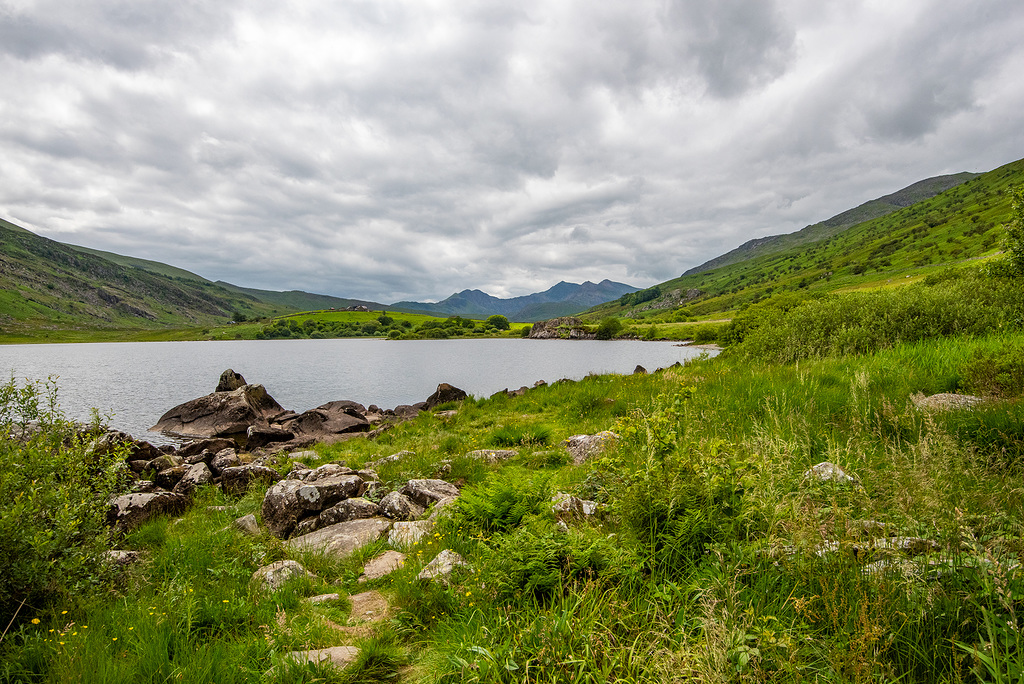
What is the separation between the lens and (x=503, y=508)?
6.14 metres

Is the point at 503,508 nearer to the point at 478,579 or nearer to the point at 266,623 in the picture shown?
the point at 478,579

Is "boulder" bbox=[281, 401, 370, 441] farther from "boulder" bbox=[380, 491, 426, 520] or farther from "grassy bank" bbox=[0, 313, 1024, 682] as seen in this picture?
"grassy bank" bbox=[0, 313, 1024, 682]

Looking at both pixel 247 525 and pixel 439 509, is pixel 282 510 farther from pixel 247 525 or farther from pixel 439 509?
pixel 439 509

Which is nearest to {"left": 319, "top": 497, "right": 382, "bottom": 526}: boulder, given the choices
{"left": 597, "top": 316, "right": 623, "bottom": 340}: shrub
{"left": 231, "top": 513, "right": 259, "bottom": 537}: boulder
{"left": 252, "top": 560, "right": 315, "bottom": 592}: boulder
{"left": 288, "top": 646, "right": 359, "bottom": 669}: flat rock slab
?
{"left": 231, "top": 513, "right": 259, "bottom": 537}: boulder

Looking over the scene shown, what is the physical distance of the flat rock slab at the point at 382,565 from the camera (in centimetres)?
577

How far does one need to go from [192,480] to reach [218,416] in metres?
17.3

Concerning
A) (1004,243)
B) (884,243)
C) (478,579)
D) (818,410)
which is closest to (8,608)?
(478,579)

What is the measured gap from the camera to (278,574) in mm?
5672

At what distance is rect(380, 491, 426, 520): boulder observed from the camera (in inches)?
318

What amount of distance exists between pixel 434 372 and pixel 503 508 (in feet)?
161

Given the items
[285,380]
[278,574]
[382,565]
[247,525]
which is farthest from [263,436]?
[285,380]

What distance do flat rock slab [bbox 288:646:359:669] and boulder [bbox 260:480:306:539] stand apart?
15.5 feet

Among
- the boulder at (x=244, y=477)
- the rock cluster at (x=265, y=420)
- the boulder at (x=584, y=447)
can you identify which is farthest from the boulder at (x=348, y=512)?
the rock cluster at (x=265, y=420)

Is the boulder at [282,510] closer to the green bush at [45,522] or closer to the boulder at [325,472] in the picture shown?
the boulder at [325,472]
